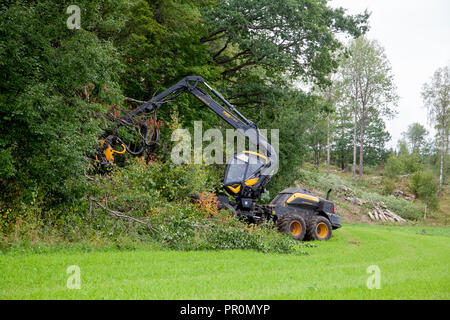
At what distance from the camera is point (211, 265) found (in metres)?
7.73

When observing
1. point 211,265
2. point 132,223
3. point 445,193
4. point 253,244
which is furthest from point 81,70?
point 445,193

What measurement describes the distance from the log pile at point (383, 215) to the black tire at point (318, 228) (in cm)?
1714

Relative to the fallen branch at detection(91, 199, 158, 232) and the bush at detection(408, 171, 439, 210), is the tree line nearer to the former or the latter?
the fallen branch at detection(91, 199, 158, 232)

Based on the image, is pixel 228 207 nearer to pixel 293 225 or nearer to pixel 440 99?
pixel 293 225

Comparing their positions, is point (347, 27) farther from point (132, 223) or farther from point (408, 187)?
point (408, 187)

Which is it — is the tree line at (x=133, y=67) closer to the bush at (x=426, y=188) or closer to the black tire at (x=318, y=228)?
the black tire at (x=318, y=228)

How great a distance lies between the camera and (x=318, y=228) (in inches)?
544

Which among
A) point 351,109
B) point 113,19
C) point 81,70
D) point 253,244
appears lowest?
point 253,244

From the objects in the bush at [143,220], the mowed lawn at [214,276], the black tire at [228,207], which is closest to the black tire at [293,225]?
the bush at [143,220]

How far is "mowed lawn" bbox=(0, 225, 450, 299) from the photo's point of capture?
5.23 metres

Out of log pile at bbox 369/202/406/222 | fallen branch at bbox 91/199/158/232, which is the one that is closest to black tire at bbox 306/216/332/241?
fallen branch at bbox 91/199/158/232

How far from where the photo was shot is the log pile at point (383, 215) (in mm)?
29395

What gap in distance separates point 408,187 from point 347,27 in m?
22.7
